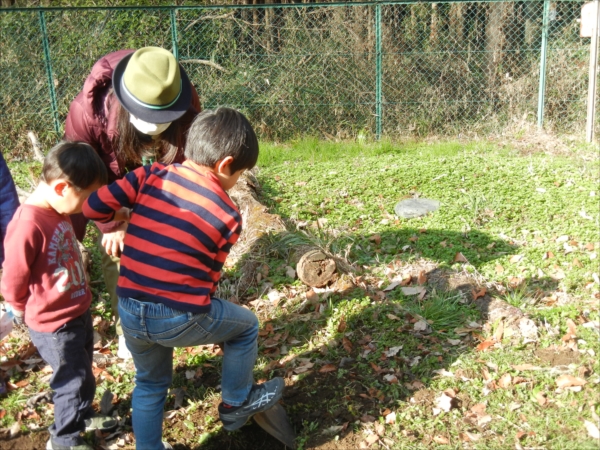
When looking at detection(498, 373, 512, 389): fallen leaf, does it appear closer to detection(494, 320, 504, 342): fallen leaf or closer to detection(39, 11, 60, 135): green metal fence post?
detection(494, 320, 504, 342): fallen leaf

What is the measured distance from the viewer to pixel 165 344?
269cm

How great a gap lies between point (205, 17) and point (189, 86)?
6.92m

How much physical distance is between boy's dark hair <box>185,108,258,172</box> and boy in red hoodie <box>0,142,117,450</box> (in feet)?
1.87

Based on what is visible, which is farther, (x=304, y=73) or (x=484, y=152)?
(x=304, y=73)

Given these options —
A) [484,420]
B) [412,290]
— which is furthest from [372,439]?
[412,290]

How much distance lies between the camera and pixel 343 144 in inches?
360

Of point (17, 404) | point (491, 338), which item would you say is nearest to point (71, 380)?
point (17, 404)

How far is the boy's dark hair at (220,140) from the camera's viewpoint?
104 inches

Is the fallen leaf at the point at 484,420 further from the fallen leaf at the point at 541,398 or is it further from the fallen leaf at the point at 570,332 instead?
the fallen leaf at the point at 570,332

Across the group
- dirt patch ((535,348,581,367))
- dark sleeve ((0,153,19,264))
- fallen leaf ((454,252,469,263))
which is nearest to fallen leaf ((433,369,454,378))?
dirt patch ((535,348,581,367))

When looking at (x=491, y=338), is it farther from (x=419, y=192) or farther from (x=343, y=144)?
Result: (x=343, y=144)

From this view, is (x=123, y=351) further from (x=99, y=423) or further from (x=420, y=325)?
(x=420, y=325)

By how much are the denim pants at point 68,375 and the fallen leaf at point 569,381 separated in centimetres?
236

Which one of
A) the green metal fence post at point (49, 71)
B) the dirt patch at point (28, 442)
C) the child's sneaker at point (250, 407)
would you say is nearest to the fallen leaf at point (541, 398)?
the child's sneaker at point (250, 407)
